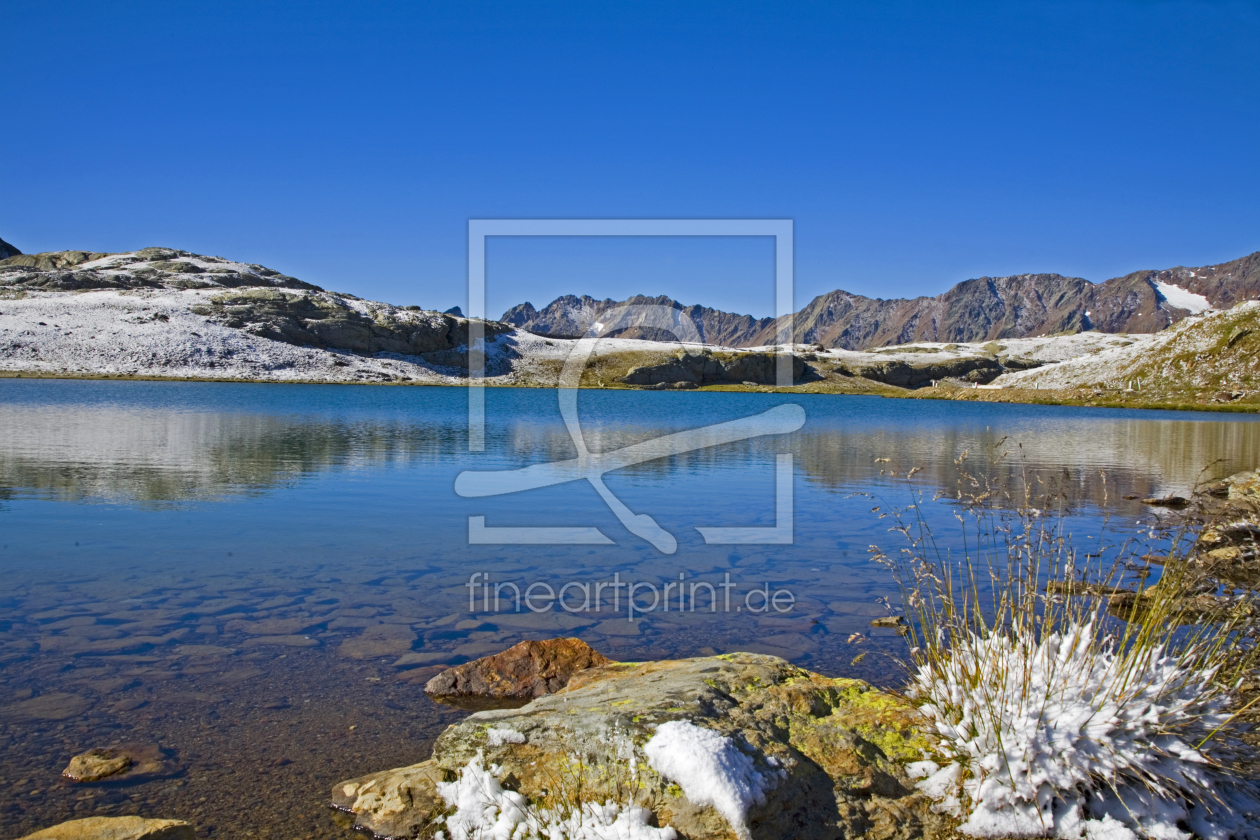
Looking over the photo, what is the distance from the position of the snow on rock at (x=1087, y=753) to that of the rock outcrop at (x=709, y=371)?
164 m

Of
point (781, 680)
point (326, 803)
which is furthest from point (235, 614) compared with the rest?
point (781, 680)

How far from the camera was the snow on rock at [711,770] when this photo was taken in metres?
Answer: 5.00

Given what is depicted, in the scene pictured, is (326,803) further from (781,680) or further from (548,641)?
(781,680)

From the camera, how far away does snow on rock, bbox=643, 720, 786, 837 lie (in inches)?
197

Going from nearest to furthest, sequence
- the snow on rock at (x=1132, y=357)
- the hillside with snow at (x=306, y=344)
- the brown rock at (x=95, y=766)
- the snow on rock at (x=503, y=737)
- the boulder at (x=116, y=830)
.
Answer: the boulder at (x=116, y=830), the snow on rock at (x=503, y=737), the brown rock at (x=95, y=766), the hillside with snow at (x=306, y=344), the snow on rock at (x=1132, y=357)

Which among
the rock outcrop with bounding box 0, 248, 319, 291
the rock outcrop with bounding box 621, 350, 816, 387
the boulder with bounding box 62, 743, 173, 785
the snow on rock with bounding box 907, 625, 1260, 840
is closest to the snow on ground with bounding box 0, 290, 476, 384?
the rock outcrop with bounding box 0, 248, 319, 291

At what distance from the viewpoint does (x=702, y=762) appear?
17.0ft

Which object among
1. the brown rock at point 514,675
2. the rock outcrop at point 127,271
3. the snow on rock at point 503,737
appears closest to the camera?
the snow on rock at point 503,737

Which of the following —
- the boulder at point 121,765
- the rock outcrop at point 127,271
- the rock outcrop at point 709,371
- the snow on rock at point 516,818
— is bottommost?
the boulder at point 121,765

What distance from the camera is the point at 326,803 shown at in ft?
19.6

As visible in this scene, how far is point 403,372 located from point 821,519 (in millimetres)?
137378

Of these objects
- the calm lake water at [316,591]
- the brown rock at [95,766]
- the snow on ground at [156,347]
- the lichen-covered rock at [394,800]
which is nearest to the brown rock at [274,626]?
the calm lake water at [316,591]

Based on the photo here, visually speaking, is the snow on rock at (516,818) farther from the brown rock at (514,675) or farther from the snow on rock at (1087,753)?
the brown rock at (514,675)

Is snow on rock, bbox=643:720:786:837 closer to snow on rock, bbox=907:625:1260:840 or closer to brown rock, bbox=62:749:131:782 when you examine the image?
snow on rock, bbox=907:625:1260:840
